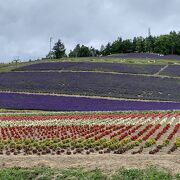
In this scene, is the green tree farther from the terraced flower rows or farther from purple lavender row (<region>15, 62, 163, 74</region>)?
the terraced flower rows

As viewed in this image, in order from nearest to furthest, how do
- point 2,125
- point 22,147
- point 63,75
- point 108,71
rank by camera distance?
point 22,147
point 2,125
point 63,75
point 108,71

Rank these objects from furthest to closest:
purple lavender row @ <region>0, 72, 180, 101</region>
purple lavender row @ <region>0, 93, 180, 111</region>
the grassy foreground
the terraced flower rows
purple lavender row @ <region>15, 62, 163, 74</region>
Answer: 1. purple lavender row @ <region>15, 62, 163, 74</region>
2. purple lavender row @ <region>0, 72, 180, 101</region>
3. purple lavender row @ <region>0, 93, 180, 111</region>
4. the terraced flower rows
5. the grassy foreground

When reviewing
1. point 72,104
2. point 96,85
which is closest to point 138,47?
point 96,85

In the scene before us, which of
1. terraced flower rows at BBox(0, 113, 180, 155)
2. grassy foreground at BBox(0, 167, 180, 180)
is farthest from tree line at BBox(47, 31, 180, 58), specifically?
grassy foreground at BBox(0, 167, 180, 180)

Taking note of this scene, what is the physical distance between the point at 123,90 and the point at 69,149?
43918 mm

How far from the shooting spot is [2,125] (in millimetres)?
34312

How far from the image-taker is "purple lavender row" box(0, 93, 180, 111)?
52656 millimetres

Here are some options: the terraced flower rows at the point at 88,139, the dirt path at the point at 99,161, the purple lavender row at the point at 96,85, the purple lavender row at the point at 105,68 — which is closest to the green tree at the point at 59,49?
the purple lavender row at the point at 105,68

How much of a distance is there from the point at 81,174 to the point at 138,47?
160 metres

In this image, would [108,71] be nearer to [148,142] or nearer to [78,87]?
[78,87]

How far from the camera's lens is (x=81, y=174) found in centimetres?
1602

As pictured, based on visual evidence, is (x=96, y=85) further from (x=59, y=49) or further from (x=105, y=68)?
(x=59, y=49)

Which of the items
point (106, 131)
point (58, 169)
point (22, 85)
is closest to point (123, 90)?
point (22, 85)

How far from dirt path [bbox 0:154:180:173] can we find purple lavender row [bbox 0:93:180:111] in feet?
106
